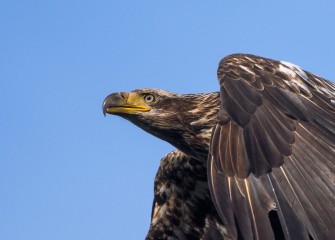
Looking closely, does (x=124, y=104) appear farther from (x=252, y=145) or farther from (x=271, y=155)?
(x=271, y=155)

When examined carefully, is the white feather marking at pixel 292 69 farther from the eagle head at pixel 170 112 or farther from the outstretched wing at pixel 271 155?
the eagle head at pixel 170 112

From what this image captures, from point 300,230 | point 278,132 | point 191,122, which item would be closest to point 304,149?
point 278,132

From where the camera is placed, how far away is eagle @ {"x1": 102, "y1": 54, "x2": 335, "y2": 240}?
10.5m

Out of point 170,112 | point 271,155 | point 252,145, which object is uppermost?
point 170,112

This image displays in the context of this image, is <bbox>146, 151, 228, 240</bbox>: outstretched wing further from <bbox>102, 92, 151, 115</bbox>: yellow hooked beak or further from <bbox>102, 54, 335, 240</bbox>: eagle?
<bbox>102, 92, 151, 115</bbox>: yellow hooked beak

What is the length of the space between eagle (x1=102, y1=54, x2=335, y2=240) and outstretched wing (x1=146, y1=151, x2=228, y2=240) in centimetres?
1

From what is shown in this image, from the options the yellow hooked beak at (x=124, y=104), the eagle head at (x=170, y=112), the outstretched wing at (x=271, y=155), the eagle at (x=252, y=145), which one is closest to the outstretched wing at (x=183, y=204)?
the eagle at (x=252, y=145)

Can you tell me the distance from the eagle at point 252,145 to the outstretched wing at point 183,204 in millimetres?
15

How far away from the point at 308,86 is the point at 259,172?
1966 mm

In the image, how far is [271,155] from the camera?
1102cm

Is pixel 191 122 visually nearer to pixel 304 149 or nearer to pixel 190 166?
pixel 190 166

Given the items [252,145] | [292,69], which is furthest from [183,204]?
[252,145]

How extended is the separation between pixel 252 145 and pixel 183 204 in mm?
3410

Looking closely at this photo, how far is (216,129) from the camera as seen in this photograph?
11.2 meters
